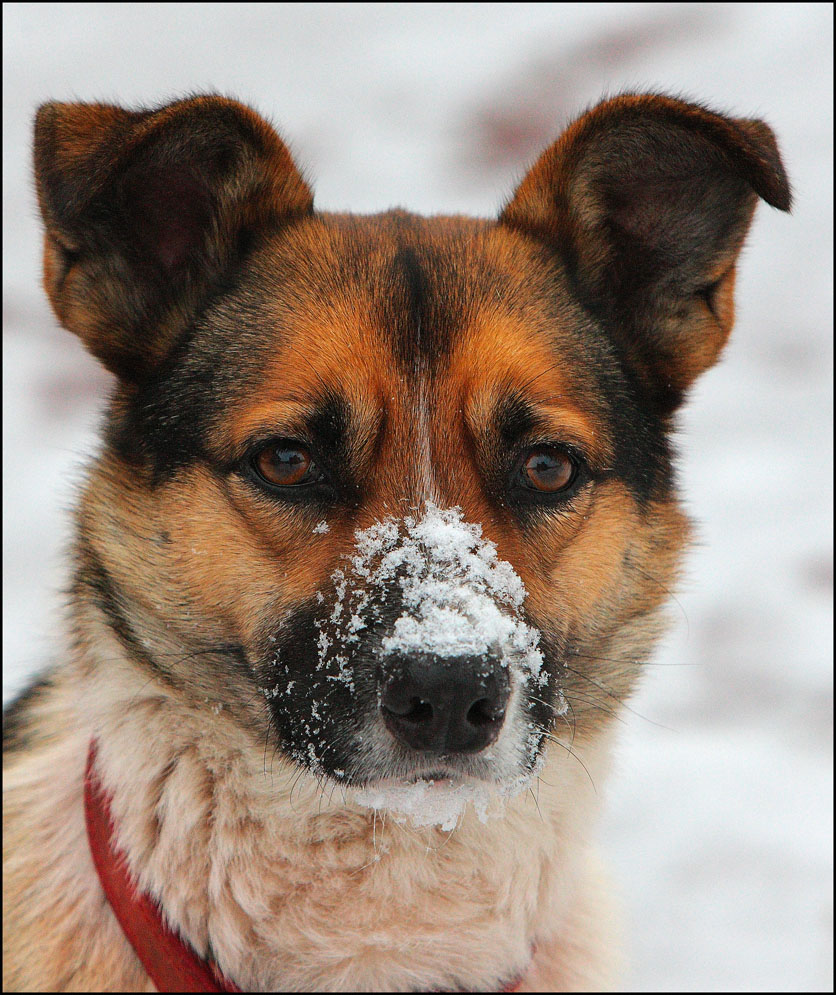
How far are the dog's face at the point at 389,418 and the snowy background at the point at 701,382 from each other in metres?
1.30

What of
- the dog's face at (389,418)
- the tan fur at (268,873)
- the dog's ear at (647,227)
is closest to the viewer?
the dog's face at (389,418)

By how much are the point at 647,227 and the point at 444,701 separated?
165 cm

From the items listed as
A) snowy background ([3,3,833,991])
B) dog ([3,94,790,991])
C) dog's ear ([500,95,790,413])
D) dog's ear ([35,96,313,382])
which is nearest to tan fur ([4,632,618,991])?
dog ([3,94,790,991])

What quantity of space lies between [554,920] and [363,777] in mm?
928

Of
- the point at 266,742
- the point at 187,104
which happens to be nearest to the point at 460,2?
the point at 187,104

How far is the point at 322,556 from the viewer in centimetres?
263

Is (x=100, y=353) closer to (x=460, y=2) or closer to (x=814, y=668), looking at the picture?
(x=814, y=668)

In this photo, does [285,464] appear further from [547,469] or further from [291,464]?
[547,469]

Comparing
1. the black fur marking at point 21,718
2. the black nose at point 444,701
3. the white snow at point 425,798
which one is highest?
the black nose at point 444,701

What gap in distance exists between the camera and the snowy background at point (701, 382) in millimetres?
4410

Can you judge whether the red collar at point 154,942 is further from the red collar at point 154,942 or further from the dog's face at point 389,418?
the dog's face at point 389,418

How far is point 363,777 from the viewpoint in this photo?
248 centimetres

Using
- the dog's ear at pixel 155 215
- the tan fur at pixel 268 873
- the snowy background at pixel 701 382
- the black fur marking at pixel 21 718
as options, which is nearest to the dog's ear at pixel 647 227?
the dog's ear at pixel 155 215

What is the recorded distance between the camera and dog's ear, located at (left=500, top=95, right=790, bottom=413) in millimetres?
3002
